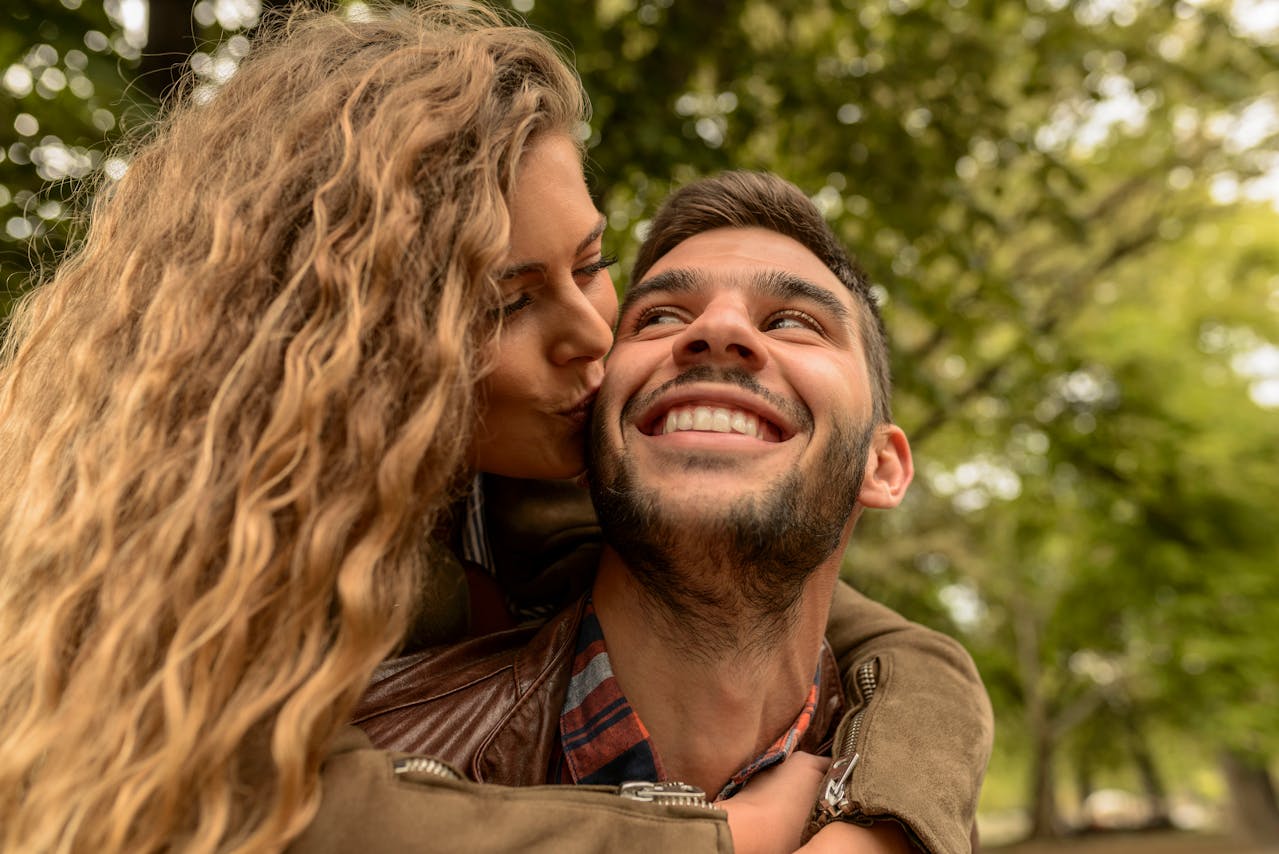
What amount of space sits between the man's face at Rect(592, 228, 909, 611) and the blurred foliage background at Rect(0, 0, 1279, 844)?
1.12 m

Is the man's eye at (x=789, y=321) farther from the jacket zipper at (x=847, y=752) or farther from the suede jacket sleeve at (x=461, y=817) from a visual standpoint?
the suede jacket sleeve at (x=461, y=817)

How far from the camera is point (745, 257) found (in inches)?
100

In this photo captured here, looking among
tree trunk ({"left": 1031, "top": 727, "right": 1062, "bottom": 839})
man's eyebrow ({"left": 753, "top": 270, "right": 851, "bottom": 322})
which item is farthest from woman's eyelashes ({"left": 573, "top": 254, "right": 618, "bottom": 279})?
tree trunk ({"left": 1031, "top": 727, "right": 1062, "bottom": 839})

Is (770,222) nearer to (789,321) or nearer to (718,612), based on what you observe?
(789,321)

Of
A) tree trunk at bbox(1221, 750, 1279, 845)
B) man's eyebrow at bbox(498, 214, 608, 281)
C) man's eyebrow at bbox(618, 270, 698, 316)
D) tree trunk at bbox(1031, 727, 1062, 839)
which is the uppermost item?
man's eyebrow at bbox(498, 214, 608, 281)

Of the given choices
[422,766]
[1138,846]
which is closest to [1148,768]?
[1138,846]

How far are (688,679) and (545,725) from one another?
1.08ft

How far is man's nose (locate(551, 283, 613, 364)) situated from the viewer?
6.85 ft

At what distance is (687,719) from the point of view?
7.50 ft

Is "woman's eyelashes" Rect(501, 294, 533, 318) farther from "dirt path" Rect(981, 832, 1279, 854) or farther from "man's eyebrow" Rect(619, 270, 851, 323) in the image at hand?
"dirt path" Rect(981, 832, 1279, 854)

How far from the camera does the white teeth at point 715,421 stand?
222cm

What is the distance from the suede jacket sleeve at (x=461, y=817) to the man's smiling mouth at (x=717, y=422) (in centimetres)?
79

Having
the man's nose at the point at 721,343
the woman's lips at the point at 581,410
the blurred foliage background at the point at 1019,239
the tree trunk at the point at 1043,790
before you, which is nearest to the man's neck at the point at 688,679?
the woman's lips at the point at 581,410

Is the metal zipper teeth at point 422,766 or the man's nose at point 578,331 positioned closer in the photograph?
the metal zipper teeth at point 422,766
